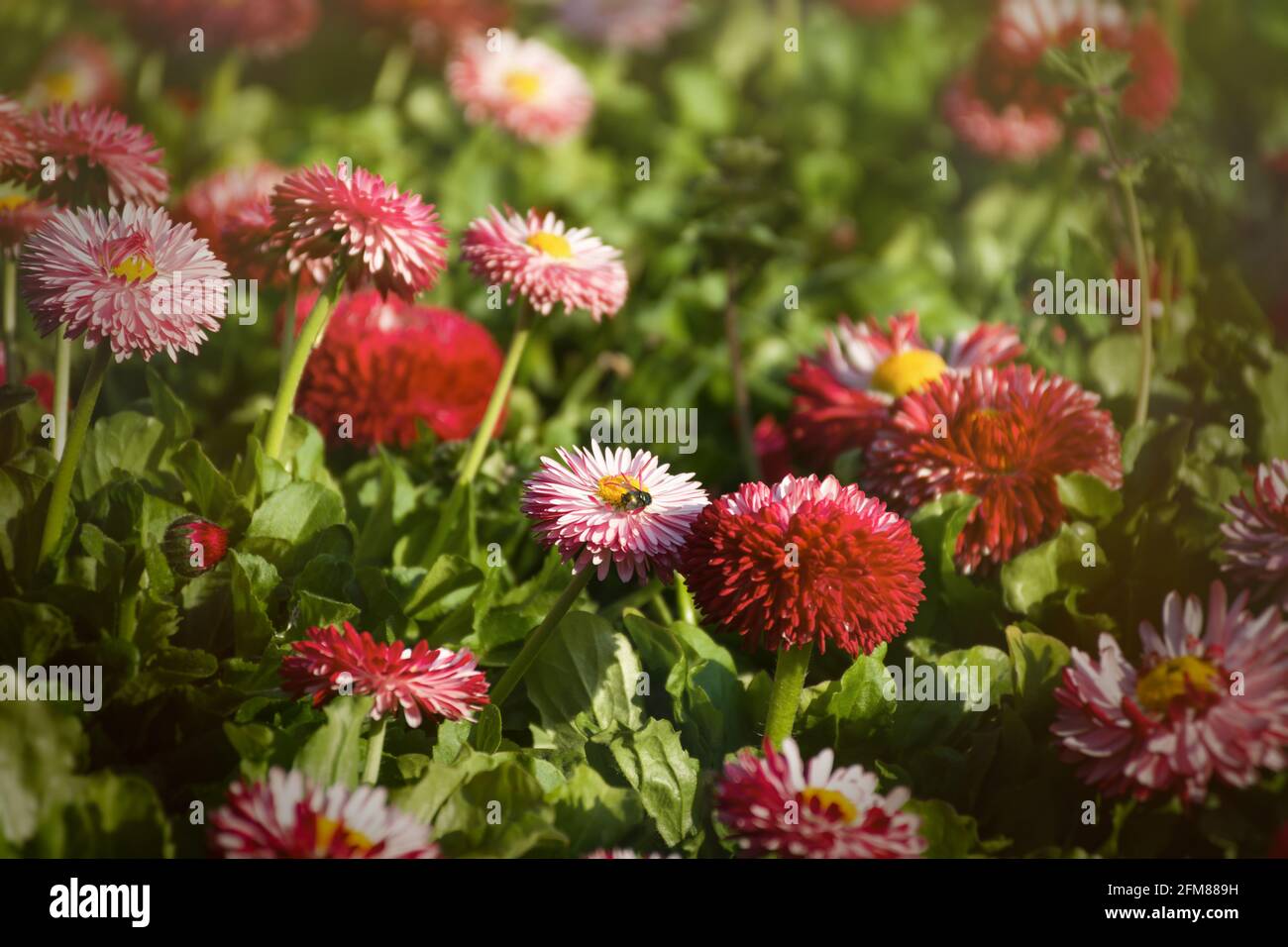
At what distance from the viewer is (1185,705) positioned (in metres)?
1.02

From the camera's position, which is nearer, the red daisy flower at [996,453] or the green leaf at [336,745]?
the green leaf at [336,745]

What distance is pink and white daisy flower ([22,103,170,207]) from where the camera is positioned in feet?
4.04

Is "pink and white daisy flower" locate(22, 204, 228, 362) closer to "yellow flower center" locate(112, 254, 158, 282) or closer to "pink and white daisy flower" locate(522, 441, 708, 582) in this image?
"yellow flower center" locate(112, 254, 158, 282)

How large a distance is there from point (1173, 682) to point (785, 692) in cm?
33

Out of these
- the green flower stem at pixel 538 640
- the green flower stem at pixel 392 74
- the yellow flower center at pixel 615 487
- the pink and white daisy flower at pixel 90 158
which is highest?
the green flower stem at pixel 392 74

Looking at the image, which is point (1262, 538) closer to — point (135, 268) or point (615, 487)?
point (615, 487)

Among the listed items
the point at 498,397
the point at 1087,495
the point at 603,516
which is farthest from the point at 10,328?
the point at 1087,495

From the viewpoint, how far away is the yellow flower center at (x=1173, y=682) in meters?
1.03

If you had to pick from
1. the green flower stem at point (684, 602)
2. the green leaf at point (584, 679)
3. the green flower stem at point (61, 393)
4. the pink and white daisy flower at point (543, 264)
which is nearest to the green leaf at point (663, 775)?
the green leaf at point (584, 679)

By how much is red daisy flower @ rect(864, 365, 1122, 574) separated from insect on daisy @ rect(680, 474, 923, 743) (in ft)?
0.76

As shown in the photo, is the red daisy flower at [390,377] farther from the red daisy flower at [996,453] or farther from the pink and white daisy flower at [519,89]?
the pink and white daisy flower at [519,89]

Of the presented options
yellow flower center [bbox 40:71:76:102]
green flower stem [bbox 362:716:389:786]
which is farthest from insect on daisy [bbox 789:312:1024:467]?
yellow flower center [bbox 40:71:76:102]

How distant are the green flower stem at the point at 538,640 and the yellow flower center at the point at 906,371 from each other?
570mm
